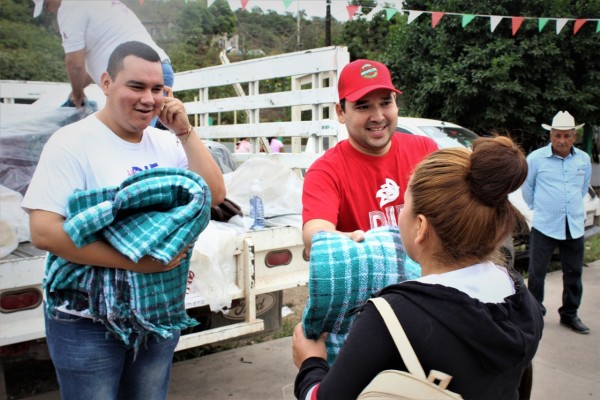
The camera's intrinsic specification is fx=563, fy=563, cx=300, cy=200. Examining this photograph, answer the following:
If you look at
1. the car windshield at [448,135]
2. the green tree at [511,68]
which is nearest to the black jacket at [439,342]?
the car windshield at [448,135]

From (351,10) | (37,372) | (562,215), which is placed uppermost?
(351,10)

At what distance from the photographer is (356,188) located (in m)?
2.06

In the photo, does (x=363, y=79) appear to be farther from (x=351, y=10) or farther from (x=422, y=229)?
(x=351, y=10)

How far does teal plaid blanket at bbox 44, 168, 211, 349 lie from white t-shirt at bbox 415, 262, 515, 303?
895mm

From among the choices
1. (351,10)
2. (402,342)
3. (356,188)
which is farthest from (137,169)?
(351,10)

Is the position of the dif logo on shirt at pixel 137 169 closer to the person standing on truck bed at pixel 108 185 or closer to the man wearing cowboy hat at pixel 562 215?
the person standing on truck bed at pixel 108 185

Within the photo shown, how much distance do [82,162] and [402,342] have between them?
1.33 metres

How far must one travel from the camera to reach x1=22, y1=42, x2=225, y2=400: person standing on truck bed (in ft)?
6.11

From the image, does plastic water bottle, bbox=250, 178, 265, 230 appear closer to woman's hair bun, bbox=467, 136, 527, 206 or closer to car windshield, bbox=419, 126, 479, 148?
woman's hair bun, bbox=467, 136, 527, 206

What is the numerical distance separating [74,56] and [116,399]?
2.07 meters

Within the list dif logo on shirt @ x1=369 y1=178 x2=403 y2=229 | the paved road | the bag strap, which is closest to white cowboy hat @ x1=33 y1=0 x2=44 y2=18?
dif logo on shirt @ x1=369 y1=178 x2=403 y2=229

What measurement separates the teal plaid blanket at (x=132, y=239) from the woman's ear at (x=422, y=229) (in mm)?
829

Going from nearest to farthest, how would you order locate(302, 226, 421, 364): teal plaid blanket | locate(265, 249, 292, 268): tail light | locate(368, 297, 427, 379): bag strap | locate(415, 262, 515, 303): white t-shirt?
locate(368, 297, 427, 379): bag strap
locate(415, 262, 515, 303): white t-shirt
locate(302, 226, 421, 364): teal plaid blanket
locate(265, 249, 292, 268): tail light

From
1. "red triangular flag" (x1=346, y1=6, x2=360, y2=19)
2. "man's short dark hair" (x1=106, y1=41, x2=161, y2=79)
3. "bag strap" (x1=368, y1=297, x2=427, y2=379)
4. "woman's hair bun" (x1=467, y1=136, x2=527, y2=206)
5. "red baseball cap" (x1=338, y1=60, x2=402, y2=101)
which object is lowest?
"bag strap" (x1=368, y1=297, x2=427, y2=379)
